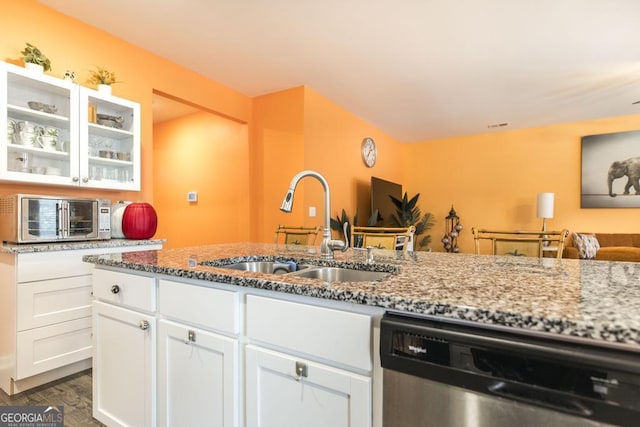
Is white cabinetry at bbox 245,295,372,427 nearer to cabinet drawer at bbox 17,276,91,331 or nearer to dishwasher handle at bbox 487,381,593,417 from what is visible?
dishwasher handle at bbox 487,381,593,417

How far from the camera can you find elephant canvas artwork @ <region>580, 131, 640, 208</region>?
177 inches

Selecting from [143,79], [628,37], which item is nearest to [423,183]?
[628,37]

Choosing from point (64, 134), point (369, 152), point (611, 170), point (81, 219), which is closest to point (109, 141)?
point (64, 134)

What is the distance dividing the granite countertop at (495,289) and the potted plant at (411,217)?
12.0 feet

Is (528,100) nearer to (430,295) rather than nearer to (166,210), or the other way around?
(430,295)

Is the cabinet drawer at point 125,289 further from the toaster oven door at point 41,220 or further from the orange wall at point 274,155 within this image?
the orange wall at point 274,155

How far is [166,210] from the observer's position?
14.9 ft

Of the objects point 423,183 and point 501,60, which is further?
point 423,183

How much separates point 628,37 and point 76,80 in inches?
165

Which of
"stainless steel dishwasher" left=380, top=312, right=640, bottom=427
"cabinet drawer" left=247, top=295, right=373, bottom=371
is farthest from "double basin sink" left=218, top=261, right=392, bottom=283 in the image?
"stainless steel dishwasher" left=380, top=312, right=640, bottom=427

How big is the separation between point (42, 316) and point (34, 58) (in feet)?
5.17

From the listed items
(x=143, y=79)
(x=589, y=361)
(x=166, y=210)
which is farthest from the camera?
(x=166, y=210)

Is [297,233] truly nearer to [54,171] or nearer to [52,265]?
[52,265]

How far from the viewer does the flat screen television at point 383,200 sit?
4.39 m
